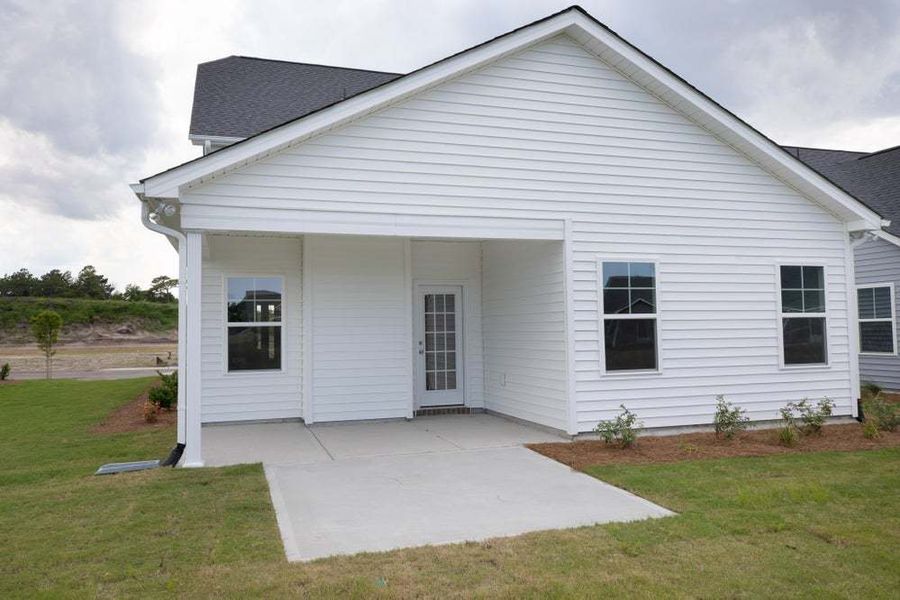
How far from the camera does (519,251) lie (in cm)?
1018

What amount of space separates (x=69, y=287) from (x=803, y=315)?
6254cm

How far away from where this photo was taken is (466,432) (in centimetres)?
946

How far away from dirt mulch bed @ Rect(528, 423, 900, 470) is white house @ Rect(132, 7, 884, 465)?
0.57 metres

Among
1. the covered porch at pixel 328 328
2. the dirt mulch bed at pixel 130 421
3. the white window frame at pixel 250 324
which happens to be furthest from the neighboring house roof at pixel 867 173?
the dirt mulch bed at pixel 130 421

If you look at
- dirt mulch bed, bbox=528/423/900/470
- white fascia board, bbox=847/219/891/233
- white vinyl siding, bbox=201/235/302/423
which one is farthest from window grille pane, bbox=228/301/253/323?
white fascia board, bbox=847/219/891/233

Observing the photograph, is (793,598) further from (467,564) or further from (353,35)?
(353,35)

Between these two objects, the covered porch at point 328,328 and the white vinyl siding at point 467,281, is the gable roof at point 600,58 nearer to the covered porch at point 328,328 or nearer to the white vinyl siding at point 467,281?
the covered porch at point 328,328

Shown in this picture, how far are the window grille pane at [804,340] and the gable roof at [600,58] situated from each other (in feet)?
5.50

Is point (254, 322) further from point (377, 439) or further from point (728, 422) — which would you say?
point (728, 422)

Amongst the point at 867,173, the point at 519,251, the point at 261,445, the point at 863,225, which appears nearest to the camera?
the point at 261,445

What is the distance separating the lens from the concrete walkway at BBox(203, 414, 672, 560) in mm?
4941

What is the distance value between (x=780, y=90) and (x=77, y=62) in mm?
14580

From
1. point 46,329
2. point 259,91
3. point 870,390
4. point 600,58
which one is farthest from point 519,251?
point 46,329

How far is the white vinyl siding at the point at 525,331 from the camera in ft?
29.5
